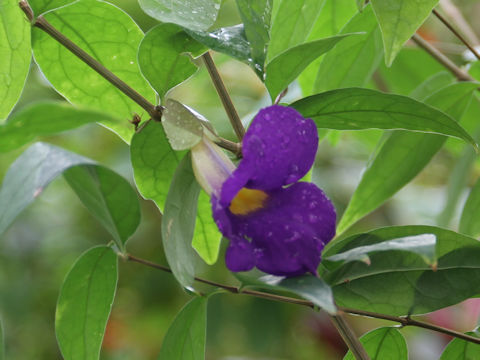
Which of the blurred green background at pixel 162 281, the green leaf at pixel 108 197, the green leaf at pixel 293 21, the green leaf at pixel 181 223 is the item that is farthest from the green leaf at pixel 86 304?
the blurred green background at pixel 162 281

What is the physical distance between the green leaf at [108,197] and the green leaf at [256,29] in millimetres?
140

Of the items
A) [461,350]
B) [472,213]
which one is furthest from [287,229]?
[472,213]

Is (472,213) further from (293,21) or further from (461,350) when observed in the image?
(293,21)

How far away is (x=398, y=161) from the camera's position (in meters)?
0.70

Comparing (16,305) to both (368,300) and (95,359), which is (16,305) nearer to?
(95,359)

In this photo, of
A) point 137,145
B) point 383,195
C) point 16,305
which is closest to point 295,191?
point 137,145

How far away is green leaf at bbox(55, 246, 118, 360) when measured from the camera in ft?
1.86

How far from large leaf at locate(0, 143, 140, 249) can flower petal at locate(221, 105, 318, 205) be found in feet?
0.34

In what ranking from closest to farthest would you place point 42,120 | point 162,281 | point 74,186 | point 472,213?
1. point 42,120
2. point 74,186
3. point 472,213
4. point 162,281

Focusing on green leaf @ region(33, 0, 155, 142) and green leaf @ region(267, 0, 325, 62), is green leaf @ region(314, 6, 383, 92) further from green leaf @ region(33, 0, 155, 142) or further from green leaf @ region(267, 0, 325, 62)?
green leaf @ region(33, 0, 155, 142)

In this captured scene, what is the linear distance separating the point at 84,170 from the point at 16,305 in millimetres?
1289

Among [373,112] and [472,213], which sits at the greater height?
[373,112]

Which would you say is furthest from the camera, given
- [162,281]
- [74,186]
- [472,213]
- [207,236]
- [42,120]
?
[162,281]

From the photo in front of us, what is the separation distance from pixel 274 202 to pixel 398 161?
0.91ft
